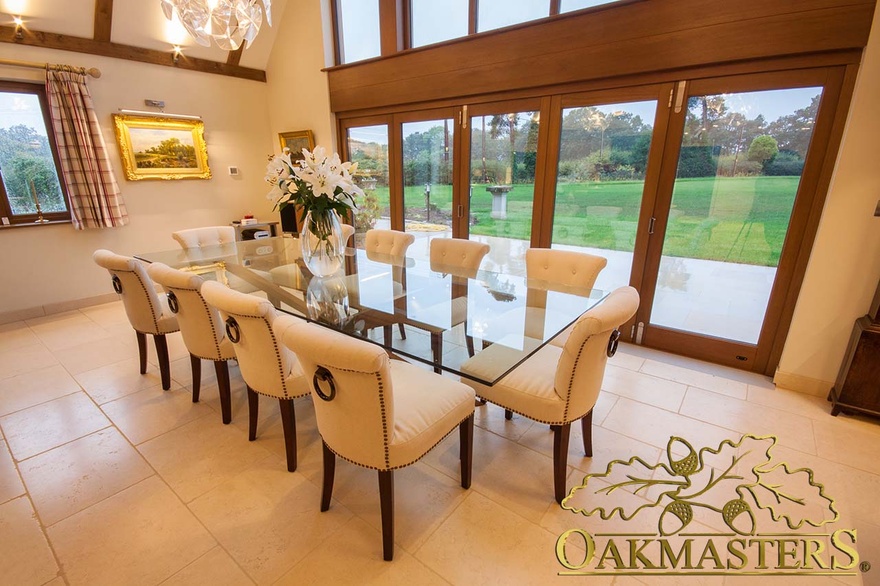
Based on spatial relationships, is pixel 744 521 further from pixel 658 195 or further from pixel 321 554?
pixel 658 195

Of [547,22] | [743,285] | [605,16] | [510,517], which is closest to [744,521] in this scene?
[510,517]

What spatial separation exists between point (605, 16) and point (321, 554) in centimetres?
367

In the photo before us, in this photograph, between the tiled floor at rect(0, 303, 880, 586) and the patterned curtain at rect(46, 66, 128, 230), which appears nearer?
the tiled floor at rect(0, 303, 880, 586)

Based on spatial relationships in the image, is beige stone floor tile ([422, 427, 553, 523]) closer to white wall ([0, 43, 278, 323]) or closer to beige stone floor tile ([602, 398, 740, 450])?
beige stone floor tile ([602, 398, 740, 450])

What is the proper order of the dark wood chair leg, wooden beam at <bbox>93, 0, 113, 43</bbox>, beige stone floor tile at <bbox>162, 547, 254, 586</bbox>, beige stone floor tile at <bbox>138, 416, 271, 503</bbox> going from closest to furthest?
beige stone floor tile at <bbox>162, 547, 254, 586</bbox>, beige stone floor tile at <bbox>138, 416, 271, 503</bbox>, the dark wood chair leg, wooden beam at <bbox>93, 0, 113, 43</bbox>

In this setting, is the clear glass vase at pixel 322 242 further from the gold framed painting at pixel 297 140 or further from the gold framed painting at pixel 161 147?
the gold framed painting at pixel 161 147

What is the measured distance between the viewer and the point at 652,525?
1682 mm

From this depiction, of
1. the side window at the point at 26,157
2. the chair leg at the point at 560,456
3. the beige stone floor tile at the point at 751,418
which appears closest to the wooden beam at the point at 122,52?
the side window at the point at 26,157

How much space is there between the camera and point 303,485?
6.22ft

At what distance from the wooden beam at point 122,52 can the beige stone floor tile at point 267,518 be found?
4.61 metres

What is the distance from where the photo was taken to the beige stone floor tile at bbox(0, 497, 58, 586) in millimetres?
1478

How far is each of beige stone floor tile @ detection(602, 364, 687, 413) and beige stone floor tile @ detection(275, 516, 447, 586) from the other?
5.68 ft

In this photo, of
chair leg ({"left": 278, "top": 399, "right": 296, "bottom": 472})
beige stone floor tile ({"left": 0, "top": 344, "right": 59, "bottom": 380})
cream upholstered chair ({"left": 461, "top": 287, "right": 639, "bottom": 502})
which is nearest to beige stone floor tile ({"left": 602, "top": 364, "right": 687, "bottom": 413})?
cream upholstered chair ({"left": 461, "top": 287, "right": 639, "bottom": 502})

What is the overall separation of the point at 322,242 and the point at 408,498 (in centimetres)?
165
